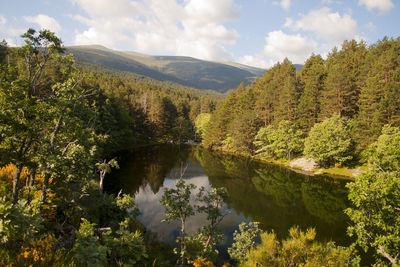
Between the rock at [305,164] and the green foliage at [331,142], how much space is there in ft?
7.64

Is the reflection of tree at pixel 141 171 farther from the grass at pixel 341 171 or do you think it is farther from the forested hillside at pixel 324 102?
the grass at pixel 341 171

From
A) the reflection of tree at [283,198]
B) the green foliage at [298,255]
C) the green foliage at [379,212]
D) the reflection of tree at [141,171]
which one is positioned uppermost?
the green foliage at [379,212]

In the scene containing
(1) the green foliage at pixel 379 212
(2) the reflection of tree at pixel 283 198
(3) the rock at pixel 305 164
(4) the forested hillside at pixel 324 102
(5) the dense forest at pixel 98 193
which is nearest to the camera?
(5) the dense forest at pixel 98 193

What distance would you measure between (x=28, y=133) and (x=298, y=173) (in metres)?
46.1

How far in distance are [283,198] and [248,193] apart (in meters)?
5.19

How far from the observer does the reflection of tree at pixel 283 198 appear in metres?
23.8

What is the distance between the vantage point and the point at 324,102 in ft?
159

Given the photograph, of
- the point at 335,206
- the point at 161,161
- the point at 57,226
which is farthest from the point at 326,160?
the point at 57,226

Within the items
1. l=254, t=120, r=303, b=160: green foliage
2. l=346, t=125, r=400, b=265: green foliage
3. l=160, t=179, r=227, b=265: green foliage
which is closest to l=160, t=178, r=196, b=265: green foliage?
l=160, t=179, r=227, b=265: green foliage

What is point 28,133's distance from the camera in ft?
28.7

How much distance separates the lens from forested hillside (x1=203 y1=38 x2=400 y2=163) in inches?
1523

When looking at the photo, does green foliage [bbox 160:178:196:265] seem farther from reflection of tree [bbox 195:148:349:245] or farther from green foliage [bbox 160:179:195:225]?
reflection of tree [bbox 195:148:349:245]

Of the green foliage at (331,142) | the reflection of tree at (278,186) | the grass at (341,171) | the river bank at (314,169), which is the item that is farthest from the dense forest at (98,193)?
the reflection of tree at (278,186)

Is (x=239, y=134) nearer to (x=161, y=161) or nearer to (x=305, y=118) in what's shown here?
(x=305, y=118)
